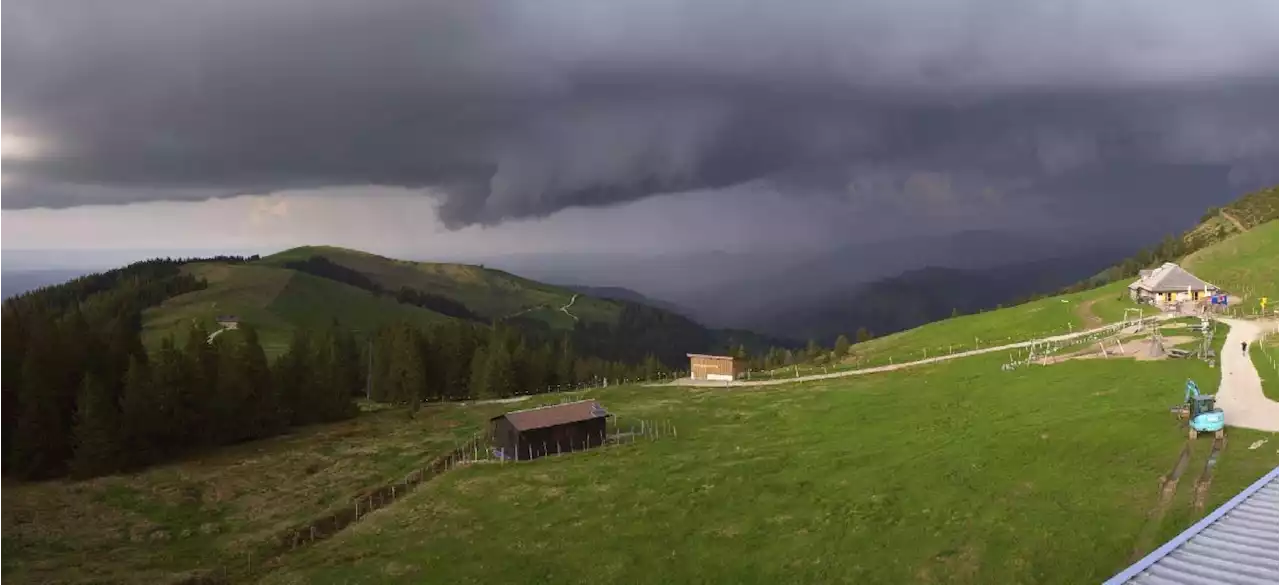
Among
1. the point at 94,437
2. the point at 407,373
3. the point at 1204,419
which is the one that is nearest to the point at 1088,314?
the point at 1204,419

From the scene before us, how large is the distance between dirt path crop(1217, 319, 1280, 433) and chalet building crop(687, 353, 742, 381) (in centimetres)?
5882

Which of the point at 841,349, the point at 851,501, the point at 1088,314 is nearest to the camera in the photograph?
the point at 851,501

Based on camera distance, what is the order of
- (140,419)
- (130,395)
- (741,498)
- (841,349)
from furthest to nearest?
(841,349) < (130,395) < (140,419) < (741,498)

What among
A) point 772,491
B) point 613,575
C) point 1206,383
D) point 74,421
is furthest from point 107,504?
point 1206,383

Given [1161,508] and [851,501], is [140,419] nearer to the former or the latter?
[851,501]

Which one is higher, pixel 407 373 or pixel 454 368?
pixel 454 368

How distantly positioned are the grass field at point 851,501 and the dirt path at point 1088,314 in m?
43.2

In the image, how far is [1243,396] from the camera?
5019 cm

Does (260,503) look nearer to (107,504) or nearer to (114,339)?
(107,504)

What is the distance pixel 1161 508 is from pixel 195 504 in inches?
2650

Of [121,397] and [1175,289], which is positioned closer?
[121,397]

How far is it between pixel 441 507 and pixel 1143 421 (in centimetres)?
4735

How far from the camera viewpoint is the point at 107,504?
2400 inches

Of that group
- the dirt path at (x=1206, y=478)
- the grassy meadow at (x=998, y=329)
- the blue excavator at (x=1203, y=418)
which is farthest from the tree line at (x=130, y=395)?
the blue excavator at (x=1203, y=418)
